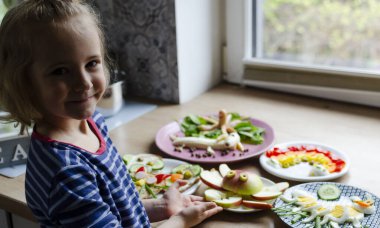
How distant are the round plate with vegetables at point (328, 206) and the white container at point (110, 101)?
63 centimetres

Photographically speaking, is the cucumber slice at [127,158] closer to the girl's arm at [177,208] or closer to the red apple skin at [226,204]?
the girl's arm at [177,208]

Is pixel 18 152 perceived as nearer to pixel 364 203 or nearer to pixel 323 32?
pixel 364 203

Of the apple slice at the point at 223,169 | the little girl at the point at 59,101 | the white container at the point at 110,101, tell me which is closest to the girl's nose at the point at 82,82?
the little girl at the point at 59,101

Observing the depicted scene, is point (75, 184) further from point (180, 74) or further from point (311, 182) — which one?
point (180, 74)

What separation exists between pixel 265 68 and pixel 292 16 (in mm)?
179

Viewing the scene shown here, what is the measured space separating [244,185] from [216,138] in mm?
291

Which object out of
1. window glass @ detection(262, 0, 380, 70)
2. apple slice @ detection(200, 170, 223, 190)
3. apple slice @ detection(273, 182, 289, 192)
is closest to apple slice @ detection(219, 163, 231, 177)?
apple slice @ detection(200, 170, 223, 190)

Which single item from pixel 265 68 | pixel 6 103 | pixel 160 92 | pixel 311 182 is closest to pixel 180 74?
pixel 160 92

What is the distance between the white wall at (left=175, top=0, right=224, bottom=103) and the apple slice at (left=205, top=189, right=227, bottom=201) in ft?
1.83

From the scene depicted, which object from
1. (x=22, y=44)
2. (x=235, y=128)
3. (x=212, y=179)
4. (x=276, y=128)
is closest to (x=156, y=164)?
(x=212, y=179)

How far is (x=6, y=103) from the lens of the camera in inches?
31.3

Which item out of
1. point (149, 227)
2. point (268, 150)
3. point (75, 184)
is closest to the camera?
point (75, 184)

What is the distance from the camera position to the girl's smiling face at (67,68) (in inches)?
28.7

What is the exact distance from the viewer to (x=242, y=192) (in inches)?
38.0
